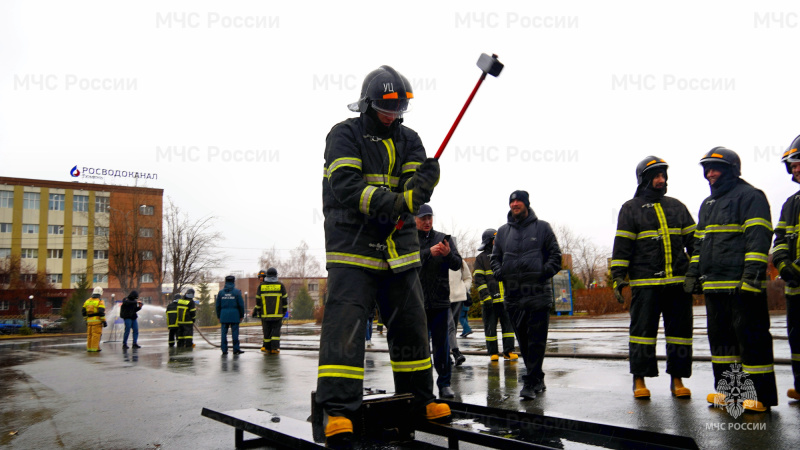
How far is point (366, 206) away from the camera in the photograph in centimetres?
360

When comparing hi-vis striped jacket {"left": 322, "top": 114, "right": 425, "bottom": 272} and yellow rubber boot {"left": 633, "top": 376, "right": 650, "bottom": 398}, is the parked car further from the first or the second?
hi-vis striped jacket {"left": 322, "top": 114, "right": 425, "bottom": 272}

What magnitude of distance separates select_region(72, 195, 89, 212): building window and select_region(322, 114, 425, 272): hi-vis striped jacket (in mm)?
77044

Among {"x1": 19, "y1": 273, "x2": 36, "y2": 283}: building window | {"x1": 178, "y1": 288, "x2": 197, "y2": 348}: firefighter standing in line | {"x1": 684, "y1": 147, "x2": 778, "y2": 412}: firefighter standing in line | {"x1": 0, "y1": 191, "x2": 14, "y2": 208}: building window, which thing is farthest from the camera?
{"x1": 0, "y1": 191, "x2": 14, "y2": 208}: building window

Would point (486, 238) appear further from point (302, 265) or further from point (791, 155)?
point (302, 265)

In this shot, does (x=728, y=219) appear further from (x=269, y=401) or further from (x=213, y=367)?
(x=213, y=367)

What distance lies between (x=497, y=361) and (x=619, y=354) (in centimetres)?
192

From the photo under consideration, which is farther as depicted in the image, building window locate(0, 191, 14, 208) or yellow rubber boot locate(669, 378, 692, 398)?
building window locate(0, 191, 14, 208)

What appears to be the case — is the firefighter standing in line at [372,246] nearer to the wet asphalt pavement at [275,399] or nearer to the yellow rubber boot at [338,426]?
the yellow rubber boot at [338,426]

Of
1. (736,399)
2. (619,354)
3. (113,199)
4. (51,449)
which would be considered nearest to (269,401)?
(51,449)

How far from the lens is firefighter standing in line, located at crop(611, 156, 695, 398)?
19.6ft

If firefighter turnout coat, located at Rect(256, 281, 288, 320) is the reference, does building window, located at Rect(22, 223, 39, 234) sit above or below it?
above

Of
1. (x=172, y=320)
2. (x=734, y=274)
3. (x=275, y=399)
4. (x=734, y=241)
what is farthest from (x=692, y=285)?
(x=172, y=320)

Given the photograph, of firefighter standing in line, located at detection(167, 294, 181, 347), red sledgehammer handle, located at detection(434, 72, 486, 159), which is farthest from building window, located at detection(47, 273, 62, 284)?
red sledgehammer handle, located at detection(434, 72, 486, 159)

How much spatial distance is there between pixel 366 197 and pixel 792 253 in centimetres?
435
